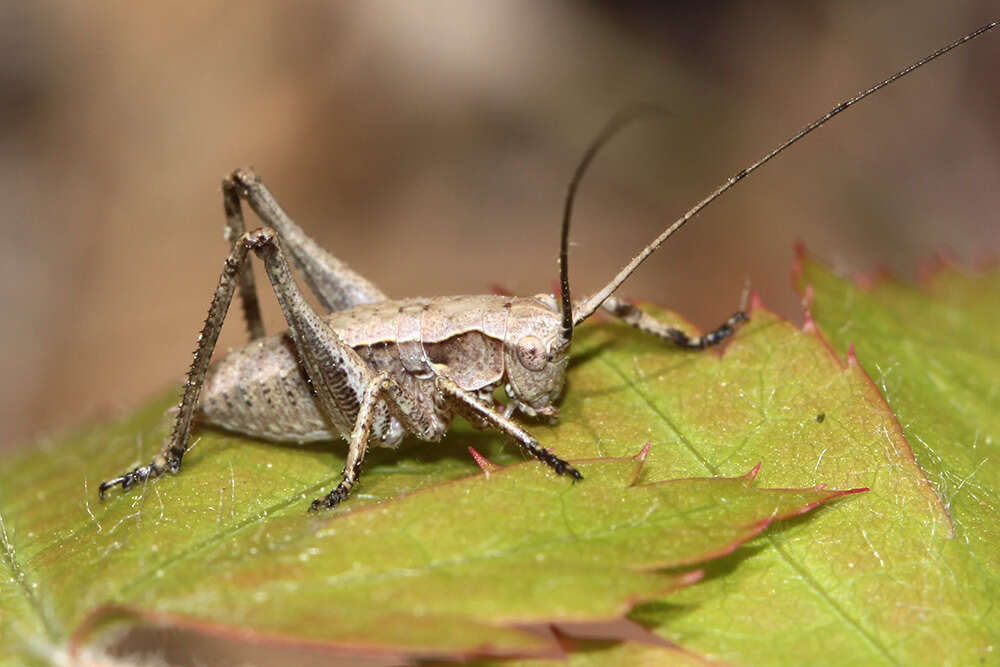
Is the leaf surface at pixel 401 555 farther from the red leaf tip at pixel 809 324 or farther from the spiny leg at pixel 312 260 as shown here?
the spiny leg at pixel 312 260

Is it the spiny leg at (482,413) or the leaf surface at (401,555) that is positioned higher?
the spiny leg at (482,413)

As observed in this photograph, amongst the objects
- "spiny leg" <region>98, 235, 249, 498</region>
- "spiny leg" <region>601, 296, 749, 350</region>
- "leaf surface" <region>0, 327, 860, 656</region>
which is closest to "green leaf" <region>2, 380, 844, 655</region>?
"leaf surface" <region>0, 327, 860, 656</region>

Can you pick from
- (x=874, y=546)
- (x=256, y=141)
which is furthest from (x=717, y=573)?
(x=256, y=141)

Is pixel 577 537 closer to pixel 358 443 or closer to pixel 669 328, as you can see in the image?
pixel 358 443

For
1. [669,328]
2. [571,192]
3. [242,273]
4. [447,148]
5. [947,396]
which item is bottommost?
[947,396]

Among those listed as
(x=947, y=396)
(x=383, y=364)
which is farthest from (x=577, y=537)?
(x=947, y=396)

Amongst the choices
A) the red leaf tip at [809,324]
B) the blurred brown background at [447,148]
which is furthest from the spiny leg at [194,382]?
the blurred brown background at [447,148]
